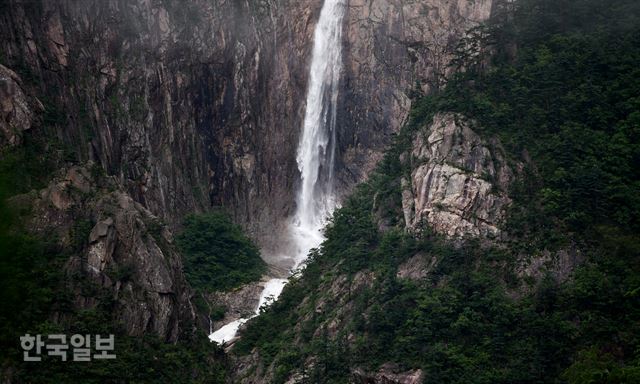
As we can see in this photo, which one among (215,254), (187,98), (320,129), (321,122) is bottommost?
(215,254)

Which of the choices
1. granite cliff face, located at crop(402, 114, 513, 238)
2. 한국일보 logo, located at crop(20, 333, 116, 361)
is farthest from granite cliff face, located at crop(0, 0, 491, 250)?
한국일보 logo, located at crop(20, 333, 116, 361)

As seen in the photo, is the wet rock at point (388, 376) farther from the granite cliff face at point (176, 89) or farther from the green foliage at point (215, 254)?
the granite cliff face at point (176, 89)

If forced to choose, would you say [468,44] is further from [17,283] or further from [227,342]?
[17,283]

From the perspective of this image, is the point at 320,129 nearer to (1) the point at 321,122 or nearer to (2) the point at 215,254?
(1) the point at 321,122

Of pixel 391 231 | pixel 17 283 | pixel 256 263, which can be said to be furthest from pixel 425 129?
pixel 17 283

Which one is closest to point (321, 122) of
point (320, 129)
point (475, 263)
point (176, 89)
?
point (320, 129)

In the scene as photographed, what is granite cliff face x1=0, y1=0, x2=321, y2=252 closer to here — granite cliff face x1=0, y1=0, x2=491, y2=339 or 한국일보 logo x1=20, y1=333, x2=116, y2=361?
granite cliff face x1=0, y1=0, x2=491, y2=339
